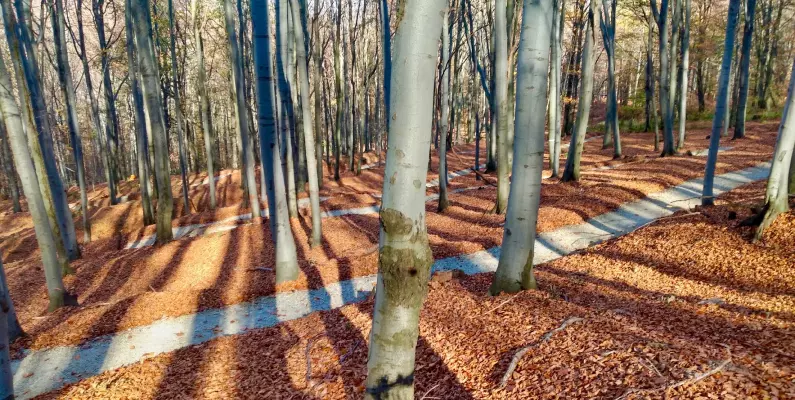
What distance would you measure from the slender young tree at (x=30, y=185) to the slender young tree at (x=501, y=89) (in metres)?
9.19

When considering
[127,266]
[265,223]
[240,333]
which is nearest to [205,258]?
[127,266]

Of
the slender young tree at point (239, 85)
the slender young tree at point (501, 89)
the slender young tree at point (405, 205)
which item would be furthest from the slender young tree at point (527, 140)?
the slender young tree at point (239, 85)

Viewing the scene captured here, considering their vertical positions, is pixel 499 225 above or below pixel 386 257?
below

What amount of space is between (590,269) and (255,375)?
4.83 metres

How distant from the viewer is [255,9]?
6.91 metres

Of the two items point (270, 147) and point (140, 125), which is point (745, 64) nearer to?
point (270, 147)

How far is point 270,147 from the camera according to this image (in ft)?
25.8

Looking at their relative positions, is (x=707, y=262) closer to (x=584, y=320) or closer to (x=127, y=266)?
(x=584, y=320)

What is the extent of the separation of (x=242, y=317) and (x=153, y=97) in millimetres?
6698

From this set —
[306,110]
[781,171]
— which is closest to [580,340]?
[781,171]

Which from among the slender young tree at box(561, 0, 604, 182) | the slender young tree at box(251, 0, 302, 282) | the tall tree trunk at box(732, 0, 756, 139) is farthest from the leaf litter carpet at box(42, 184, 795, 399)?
the tall tree trunk at box(732, 0, 756, 139)

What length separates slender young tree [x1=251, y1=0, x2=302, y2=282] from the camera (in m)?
7.05

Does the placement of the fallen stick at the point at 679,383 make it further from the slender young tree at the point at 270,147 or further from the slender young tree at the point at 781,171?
the slender young tree at the point at 270,147

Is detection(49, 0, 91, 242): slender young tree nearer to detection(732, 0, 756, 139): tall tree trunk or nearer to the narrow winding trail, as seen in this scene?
the narrow winding trail
